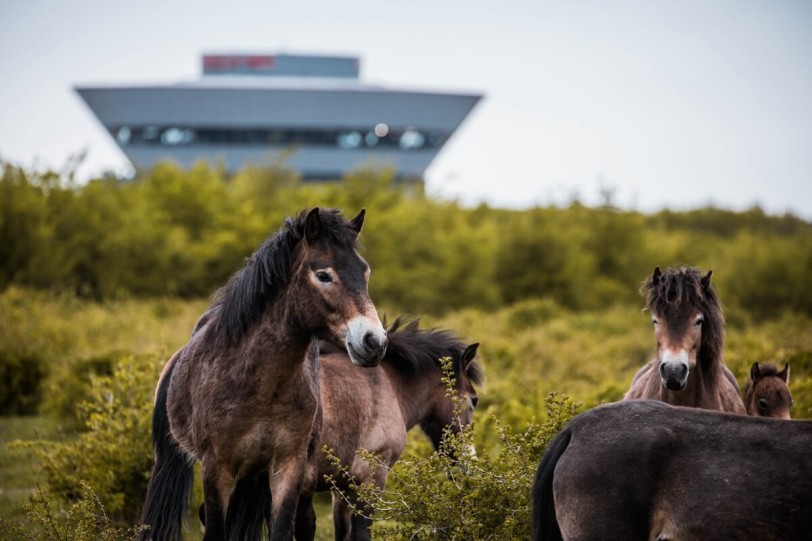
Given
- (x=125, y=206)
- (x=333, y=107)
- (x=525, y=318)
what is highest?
(x=333, y=107)

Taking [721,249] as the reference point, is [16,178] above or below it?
above

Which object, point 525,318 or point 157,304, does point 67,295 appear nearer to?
point 157,304

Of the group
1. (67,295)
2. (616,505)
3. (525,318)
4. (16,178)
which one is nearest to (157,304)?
(67,295)

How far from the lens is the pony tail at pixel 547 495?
459 cm

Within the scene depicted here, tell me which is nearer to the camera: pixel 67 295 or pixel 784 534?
pixel 784 534

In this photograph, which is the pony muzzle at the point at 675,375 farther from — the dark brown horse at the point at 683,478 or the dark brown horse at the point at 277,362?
the dark brown horse at the point at 277,362

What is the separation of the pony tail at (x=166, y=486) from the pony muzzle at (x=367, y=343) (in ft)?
5.61

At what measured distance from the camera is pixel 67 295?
25375 millimetres

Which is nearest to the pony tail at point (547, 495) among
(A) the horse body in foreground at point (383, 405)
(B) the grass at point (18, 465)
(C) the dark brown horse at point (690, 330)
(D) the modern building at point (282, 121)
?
(A) the horse body in foreground at point (383, 405)

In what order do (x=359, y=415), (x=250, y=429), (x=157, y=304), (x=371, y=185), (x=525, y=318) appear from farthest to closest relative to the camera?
(x=371, y=185), (x=525, y=318), (x=157, y=304), (x=359, y=415), (x=250, y=429)

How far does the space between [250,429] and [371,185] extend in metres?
33.1

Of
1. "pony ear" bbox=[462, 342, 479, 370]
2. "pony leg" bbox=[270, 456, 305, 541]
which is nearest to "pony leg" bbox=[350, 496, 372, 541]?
"pony leg" bbox=[270, 456, 305, 541]

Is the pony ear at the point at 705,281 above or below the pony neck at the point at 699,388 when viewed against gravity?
above

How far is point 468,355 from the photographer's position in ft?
24.9
